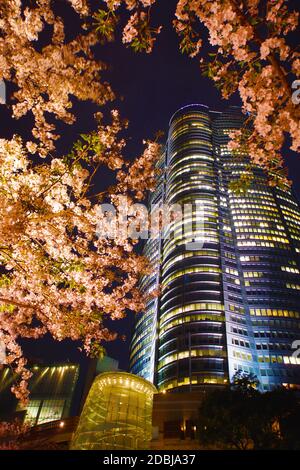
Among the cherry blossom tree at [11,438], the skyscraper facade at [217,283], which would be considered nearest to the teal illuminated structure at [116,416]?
the cherry blossom tree at [11,438]

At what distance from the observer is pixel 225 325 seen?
71312mm

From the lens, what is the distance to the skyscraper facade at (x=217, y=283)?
66688 millimetres

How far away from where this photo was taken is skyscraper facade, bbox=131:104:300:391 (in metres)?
66.7

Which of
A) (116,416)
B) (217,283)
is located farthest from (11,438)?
(217,283)

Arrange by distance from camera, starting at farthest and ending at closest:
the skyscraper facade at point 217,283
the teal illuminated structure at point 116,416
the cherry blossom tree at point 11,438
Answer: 1. the skyscraper facade at point 217,283
2. the cherry blossom tree at point 11,438
3. the teal illuminated structure at point 116,416

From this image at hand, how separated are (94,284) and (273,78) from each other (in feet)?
29.0

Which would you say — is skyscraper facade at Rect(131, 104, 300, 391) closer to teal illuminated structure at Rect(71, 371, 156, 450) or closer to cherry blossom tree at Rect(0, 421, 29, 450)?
cherry blossom tree at Rect(0, 421, 29, 450)

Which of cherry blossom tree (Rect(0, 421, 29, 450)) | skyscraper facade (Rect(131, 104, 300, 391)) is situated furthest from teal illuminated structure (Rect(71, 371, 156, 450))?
skyscraper facade (Rect(131, 104, 300, 391))

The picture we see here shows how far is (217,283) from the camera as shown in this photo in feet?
258

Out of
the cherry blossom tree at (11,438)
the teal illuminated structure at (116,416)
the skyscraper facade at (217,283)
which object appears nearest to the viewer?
the teal illuminated structure at (116,416)

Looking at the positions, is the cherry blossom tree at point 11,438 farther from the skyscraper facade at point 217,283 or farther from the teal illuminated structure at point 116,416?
the skyscraper facade at point 217,283

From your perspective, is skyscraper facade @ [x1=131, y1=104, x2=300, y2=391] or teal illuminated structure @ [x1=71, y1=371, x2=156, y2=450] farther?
skyscraper facade @ [x1=131, y1=104, x2=300, y2=391]

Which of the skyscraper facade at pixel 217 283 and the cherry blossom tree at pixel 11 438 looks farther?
the skyscraper facade at pixel 217 283
